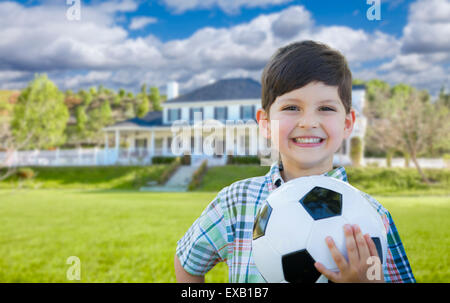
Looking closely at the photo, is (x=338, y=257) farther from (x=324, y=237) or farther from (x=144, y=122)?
(x=144, y=122)

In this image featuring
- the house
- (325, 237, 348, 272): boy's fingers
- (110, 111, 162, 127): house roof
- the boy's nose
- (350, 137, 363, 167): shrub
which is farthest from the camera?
(110, 111, 162, 127): house roof

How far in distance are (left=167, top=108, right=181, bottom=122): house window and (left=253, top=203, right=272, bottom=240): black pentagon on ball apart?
90.4 ft

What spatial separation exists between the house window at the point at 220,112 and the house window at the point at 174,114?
11.0 ft

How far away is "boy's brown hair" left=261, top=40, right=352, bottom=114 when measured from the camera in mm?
1609

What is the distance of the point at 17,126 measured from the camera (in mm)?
32906

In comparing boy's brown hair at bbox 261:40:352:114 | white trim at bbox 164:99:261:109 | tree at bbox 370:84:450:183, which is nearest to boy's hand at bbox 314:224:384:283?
boy's brown hair at bbox 261:40:352:114

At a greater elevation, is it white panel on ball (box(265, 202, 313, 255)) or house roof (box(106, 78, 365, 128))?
house roof (box(106, 78, 365, 128))

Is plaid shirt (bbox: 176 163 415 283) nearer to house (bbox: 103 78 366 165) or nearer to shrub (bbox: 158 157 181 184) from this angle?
shrub (bbox: 158 157 181 184)

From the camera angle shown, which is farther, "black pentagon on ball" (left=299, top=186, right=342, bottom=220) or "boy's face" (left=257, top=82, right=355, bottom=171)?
"boy's face" (left=257, top=82, right=355, bottom=171)

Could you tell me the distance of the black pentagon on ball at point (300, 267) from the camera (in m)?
1.33

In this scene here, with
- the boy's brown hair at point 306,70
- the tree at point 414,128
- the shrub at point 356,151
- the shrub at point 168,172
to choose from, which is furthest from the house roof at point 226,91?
the boy's brown hair at point 306,70

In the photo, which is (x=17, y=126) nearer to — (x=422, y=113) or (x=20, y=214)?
(x=20, y=214)

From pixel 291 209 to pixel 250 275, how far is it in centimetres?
48

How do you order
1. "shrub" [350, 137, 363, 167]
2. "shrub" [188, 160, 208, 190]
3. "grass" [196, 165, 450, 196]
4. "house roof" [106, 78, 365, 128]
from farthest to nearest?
"house roof" [106, 78, 365, 128] < "shrub" [350, 137, 363, 167] < "shrub" [188, 160, 208, 190] < "grass" [196, 165, 450, 196]
